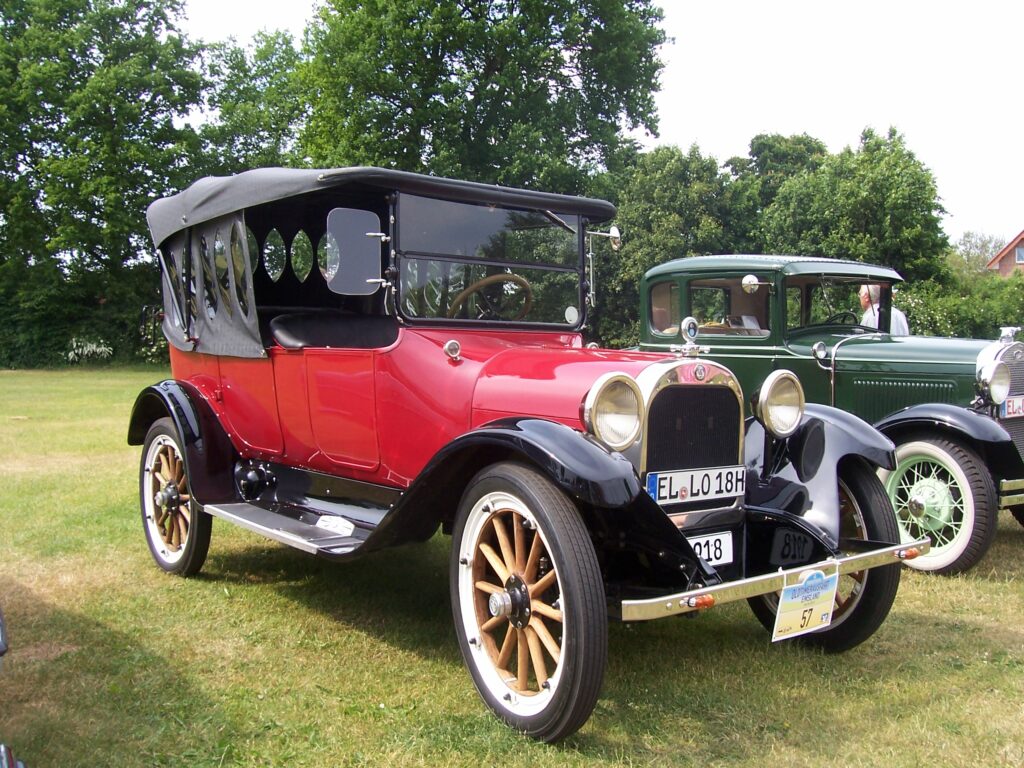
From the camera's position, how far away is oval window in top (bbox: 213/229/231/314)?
4846 mm

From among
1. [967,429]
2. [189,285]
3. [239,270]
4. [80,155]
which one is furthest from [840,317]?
[80,155]

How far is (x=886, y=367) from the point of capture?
613 centimetres

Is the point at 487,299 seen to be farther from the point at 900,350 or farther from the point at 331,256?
the point at 900,350

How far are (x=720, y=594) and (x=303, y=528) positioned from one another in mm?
2104

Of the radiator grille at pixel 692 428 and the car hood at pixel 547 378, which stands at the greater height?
the car hood at pixel 547 378

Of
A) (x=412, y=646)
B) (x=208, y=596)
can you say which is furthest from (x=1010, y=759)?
(x=208, y=596)

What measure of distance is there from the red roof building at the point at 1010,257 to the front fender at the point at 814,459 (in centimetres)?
5423

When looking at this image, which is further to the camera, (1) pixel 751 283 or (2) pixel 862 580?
(1) pixel 751 283

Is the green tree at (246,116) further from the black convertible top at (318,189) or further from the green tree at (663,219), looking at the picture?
the black convertible top at (318,189)

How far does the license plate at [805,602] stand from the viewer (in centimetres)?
297

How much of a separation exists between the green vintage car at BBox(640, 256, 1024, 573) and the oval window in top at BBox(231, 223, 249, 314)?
2.63m

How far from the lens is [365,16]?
72.1 feet

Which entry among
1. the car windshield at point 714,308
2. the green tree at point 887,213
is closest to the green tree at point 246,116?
the green tree at point 887,213

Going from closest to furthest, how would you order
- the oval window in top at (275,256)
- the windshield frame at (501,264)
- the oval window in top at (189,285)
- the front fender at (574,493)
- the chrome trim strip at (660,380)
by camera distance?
the front fender at (574,493) < the chrome trim strip at (660,380) < the windshield frame at (501,264) < the oval window in top at (189,285) < the oval window in top at (275,256)
